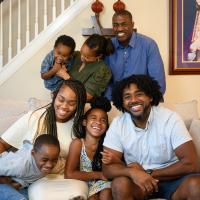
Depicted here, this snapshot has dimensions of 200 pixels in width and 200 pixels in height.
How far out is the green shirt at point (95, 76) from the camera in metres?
2.66

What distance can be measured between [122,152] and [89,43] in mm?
991

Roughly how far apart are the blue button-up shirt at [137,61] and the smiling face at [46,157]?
3.42ft

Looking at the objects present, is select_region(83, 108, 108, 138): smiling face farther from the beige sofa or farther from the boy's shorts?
the boy's shorts

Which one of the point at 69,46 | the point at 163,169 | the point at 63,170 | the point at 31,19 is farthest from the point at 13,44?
the point at 163,169

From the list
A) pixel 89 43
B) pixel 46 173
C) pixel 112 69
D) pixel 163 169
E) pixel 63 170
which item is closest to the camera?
pixel 163 169

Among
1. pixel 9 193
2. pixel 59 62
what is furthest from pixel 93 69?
pixel 9 193

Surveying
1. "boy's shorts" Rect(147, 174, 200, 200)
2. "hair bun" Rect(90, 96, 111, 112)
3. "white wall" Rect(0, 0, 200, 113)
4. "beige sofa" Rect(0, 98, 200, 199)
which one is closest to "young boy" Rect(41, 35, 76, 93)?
"beige sofa" Rect(0, 98, 200, 199)

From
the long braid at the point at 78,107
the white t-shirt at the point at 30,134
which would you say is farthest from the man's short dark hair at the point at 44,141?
the long braid at the point at 78,107

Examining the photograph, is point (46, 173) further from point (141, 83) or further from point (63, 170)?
point (141, 83)

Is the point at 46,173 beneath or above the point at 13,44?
beneath

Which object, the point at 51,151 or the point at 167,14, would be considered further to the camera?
the point at 167,14

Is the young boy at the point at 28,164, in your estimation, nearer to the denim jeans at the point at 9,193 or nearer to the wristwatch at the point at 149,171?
the denim jeans at the point at 9,193

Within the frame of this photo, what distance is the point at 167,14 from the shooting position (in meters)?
3.60

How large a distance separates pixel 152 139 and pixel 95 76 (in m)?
0.85
